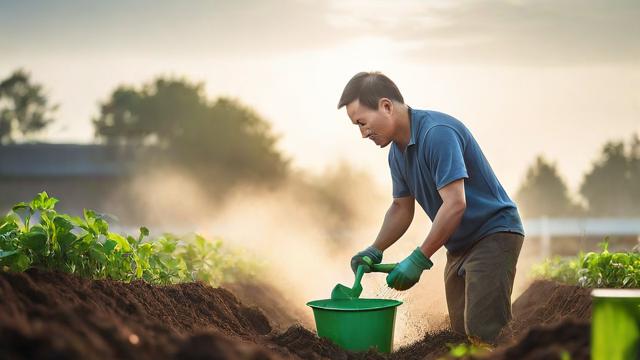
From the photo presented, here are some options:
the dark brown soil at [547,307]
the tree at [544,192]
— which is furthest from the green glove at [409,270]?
the tree at [544,192]

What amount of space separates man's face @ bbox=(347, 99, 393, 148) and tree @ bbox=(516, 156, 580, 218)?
4055cm

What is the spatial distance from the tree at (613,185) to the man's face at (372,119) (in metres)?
32.8

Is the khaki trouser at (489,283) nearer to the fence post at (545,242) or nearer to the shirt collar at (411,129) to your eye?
the shirt collar at (411,129)

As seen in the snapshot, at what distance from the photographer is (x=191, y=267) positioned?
26.4ft

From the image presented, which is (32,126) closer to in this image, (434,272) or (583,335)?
(434,272)

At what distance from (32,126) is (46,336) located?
62.6m

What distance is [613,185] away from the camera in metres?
39.9

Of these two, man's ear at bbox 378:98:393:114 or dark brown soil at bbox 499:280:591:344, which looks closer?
man's ear at bbox 378:98:393:114

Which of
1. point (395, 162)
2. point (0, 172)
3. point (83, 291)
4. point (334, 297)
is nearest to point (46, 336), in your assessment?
point (83, 291)

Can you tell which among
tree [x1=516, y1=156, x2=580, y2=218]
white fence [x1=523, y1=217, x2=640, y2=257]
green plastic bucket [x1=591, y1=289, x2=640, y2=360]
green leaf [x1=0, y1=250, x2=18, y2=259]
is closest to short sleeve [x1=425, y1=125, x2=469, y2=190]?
green plastic bucket [x1=591, y1=289, x2=640, y2=360]

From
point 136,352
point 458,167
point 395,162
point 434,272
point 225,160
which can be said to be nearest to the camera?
point 136,352

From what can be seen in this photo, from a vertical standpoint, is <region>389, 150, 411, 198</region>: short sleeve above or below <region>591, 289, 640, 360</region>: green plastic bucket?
above

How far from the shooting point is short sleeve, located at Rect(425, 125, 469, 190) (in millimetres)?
4836

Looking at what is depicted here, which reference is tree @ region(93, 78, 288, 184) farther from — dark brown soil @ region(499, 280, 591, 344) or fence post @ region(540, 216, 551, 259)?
dark brown soil @ region(499, 280, 591, 344)
